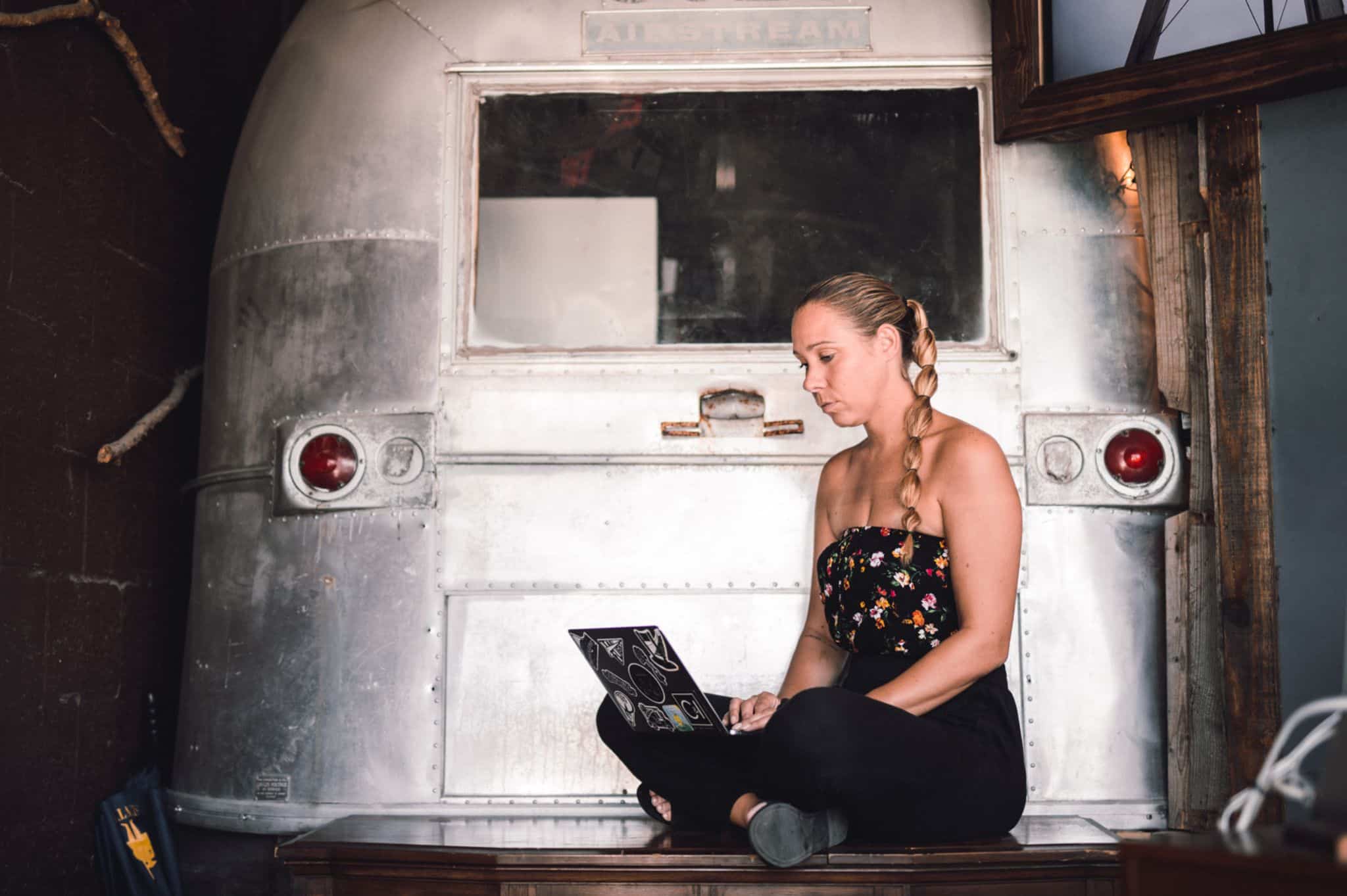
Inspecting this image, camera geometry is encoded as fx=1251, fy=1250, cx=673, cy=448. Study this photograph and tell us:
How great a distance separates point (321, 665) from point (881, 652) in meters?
1.34

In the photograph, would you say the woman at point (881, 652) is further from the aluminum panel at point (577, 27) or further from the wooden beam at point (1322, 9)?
the wooden beam at point (1322, 9)

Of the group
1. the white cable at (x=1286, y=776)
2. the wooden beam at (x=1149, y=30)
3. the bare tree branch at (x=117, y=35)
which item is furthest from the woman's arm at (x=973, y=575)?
the bare tree branch at (x=117, y=35)

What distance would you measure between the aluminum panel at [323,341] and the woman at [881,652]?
38.7 inches

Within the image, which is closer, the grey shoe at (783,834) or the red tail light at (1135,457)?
the grey shoe at (783,834)

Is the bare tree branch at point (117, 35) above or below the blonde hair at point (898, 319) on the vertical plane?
above

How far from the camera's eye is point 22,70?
3248 mm

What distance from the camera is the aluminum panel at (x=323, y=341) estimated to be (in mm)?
3064

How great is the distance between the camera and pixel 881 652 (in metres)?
2.51

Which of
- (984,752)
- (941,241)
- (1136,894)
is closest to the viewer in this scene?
(1136,894)

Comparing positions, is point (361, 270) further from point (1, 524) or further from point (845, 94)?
point (845, 94)

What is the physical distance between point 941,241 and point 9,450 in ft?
7.82

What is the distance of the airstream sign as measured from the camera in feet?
10.3

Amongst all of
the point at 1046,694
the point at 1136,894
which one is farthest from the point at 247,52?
the point at 1136,894

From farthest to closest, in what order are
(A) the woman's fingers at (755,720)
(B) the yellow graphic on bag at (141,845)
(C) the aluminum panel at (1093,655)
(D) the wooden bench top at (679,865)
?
(B) the yellow graphic on bag at (141,845) → (C) the aluminum panel at (1093,655) → (A) the woman's fingers at (755,720) → (D) the wooden bench top at (679,865)
